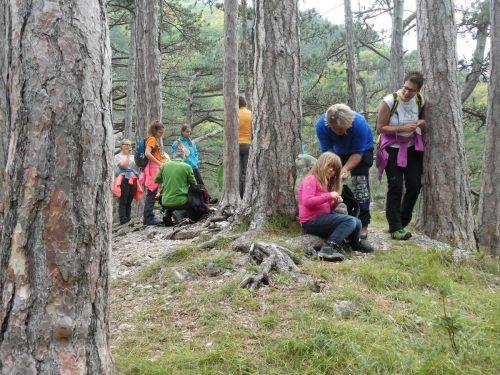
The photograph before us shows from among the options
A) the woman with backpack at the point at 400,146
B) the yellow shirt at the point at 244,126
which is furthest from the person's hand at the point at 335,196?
the yellow shirt at the point at 244,126

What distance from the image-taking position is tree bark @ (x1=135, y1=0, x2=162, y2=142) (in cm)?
1023

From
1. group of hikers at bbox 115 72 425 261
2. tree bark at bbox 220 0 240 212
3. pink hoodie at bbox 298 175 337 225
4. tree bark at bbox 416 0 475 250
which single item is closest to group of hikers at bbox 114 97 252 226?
tree bark at bbox 220 0 240 212

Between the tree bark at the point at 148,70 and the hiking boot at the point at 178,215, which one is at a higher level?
the tree bark at the point at 148,70

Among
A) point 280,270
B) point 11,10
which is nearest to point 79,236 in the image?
point 11,10

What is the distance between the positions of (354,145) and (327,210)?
0.89 meters

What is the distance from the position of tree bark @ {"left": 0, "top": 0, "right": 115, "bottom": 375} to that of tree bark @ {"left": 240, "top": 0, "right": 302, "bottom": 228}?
3.52 meters

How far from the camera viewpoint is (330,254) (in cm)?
472

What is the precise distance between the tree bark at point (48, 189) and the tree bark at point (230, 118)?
19.3 feet

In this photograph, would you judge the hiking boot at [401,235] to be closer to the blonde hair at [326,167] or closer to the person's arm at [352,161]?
the person's arm at [352,161]

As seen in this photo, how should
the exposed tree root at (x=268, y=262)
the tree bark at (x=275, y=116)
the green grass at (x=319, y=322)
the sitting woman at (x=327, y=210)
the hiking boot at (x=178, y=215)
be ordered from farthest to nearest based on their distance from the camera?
the hiking boot at (x=178, y=215)
the tree bark at (x=275, y=116)
the sitting woman at (x=327, y=210)
the exposed tree root at (x=268, y=262)
the green grass at (x=319, y=322)

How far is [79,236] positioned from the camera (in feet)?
7.07

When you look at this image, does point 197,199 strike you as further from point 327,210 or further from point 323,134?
point 327,210

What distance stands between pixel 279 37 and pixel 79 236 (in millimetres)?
4299

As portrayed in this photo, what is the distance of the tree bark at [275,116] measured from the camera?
5.59m
